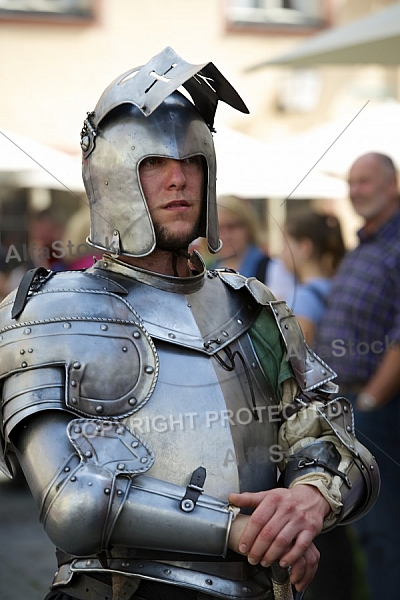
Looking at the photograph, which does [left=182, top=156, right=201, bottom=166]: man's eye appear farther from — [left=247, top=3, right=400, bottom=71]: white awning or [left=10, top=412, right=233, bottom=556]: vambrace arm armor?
[left=247, top=3, right=400, bottom=71]: white awning

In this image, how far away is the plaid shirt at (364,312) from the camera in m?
4.66

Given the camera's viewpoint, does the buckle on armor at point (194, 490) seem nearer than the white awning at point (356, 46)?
Yes

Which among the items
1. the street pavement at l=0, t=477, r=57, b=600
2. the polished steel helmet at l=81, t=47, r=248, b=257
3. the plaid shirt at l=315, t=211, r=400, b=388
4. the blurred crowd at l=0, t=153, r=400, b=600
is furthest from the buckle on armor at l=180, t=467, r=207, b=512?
the street pavement at l=0, t=477, r=57, b=600

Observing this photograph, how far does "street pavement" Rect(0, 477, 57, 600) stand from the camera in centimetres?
561

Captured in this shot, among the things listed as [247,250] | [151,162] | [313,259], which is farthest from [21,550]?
[151,162]

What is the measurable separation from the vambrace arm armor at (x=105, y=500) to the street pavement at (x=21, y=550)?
9.83 ft

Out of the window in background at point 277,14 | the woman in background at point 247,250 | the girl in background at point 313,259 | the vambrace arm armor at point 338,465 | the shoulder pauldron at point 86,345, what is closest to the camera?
the shoulder pauldron at point 86,345

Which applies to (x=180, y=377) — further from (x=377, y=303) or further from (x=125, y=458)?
(x=377, y=303)

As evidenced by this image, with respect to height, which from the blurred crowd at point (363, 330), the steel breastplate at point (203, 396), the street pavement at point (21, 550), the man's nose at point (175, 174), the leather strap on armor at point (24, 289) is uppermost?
the man's nose at point (175, 174)

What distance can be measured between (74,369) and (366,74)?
23.4 feet

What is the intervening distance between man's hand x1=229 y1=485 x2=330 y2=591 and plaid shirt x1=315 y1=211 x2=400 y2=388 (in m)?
A: 2.03

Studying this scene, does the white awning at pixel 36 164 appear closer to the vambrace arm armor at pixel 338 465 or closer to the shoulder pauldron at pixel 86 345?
the shoulder pauldron at pixel 86 345

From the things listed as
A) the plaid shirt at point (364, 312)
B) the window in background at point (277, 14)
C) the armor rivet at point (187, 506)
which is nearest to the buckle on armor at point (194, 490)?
the armor rivet at point (187, 506)

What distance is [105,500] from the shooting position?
8.25ft
